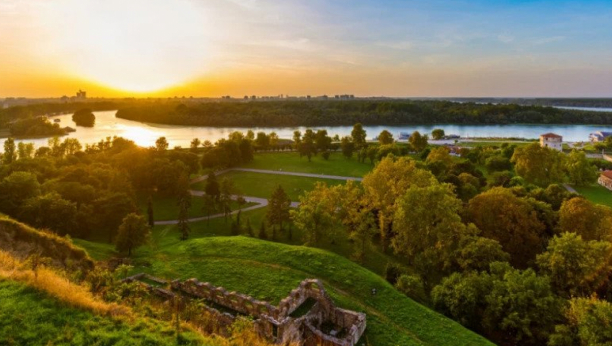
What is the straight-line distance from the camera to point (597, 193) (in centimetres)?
5419

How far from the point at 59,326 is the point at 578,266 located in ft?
94.2

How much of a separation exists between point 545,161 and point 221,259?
4874cm

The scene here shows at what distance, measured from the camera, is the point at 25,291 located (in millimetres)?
11500

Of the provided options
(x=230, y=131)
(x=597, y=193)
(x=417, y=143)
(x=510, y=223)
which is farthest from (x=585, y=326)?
(x=230, y=131)

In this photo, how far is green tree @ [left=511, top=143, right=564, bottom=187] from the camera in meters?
52.9

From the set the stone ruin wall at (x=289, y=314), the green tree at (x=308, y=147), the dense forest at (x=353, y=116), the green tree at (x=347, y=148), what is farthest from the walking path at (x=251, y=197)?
the dense forest at (x=353, y=116)

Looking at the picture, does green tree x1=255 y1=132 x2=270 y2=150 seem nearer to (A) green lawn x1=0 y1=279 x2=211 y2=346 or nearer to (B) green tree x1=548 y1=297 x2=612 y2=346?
(B) green tree x1=548 y1=297 x2=612 y2=346

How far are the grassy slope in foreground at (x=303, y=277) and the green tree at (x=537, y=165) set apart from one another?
3967 centimetres

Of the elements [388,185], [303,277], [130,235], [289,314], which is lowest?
[303,277]

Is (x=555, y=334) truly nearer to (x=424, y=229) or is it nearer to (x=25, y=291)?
(x=424, y=229)

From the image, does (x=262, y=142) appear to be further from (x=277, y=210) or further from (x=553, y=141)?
(x=553, y=141)

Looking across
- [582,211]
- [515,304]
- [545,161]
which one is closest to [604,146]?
[545,161]

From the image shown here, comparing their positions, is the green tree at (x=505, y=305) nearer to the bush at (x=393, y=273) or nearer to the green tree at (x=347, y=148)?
the bush at (x=393, y=273)

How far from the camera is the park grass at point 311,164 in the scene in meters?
65.8
